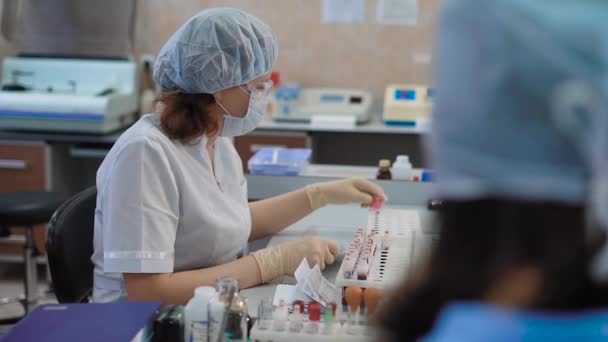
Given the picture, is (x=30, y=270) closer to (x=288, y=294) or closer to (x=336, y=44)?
(x=288, y=294)

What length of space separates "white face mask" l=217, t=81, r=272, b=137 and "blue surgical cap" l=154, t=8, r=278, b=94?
7 centimetres

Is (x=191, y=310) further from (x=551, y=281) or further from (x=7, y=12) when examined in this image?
(x=7, y=12)

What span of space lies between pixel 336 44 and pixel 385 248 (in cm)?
230

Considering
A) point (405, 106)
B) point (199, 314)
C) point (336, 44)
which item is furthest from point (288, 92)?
point (199, 314)

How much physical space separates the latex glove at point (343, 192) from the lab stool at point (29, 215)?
1.16m

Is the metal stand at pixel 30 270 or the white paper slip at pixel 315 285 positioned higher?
the white paper slip at pixel 315 285

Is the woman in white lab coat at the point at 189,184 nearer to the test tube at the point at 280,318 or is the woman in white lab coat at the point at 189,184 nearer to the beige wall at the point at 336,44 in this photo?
the test tube at the point at 280,318

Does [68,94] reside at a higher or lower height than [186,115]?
lower

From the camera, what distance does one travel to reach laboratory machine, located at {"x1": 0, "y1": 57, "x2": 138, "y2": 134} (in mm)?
3330

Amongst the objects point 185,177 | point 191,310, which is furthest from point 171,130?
point 191,310

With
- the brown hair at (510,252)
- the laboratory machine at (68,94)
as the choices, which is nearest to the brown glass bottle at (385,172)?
the laboratory machine at (68,94)

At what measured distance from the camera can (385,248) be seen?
1736 mm

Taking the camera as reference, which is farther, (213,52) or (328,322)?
(213,52)

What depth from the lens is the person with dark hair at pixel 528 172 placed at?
58 cm
